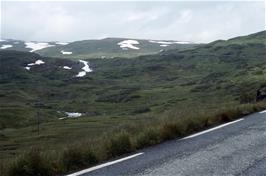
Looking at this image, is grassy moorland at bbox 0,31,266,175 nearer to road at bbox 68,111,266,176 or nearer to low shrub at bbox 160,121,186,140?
low shrub at bbox 160,121,186,140

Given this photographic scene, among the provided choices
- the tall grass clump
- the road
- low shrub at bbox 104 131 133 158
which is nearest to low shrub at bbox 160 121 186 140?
the road

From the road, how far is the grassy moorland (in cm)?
58

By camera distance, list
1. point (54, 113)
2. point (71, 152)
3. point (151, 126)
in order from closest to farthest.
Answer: point (71, 152) → point (151, 126) → point (54, 113)

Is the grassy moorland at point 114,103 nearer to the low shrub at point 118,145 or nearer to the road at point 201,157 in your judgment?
the low shrub at point 118,145

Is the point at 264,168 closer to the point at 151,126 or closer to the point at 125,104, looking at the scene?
the point at 151,126

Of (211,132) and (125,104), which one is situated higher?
(211,132)

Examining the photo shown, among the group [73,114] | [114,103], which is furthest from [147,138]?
[114,103]

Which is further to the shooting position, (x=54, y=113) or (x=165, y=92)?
(x=165, y=92)

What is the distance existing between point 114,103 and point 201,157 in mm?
95994

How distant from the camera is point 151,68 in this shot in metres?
179

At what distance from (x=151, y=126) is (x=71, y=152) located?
341cm

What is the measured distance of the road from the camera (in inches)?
318

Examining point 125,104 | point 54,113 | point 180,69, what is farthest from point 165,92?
point 180,69

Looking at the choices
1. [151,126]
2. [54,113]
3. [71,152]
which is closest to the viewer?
[71,152]
